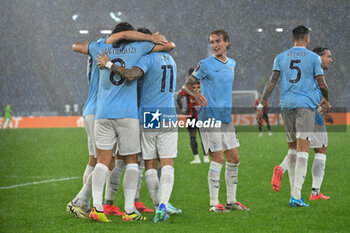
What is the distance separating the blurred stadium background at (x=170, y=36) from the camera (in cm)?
2573

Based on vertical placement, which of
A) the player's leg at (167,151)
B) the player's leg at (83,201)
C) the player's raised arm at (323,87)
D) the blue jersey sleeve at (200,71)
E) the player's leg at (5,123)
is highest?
the blue jersey sleeve at (200,71)

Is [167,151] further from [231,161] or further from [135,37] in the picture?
[135,37]

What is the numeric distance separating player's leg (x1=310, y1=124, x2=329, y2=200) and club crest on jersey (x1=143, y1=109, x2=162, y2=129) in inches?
80.8

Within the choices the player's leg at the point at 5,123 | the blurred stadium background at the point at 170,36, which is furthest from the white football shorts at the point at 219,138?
the player's leg at the point at 5,123

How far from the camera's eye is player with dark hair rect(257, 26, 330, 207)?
520 centimetres

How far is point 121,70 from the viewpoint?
14.0 ft

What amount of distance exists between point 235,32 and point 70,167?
→ 20.7 metres

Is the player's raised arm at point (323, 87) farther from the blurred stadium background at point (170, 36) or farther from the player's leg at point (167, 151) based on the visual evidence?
the blurred stadium background at point (170, 36)

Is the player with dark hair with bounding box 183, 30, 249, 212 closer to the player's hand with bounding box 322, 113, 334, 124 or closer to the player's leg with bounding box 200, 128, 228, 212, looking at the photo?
the player's leg with bounding box 200, 128, 228, 212

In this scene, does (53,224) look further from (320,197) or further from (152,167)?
(320,197)

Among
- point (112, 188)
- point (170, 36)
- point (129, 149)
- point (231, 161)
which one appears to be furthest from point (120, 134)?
point (170, 36)

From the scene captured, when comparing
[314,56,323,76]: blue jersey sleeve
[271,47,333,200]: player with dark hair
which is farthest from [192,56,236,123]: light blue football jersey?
[271,47,333,200]: player with dark hair

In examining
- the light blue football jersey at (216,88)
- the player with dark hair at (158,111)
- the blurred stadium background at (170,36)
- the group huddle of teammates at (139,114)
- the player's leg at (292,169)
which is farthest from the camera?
the blurred stadium background at (170,36)

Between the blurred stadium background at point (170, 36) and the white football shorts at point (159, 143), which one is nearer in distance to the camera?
the white football shorts at point (159, 143)
